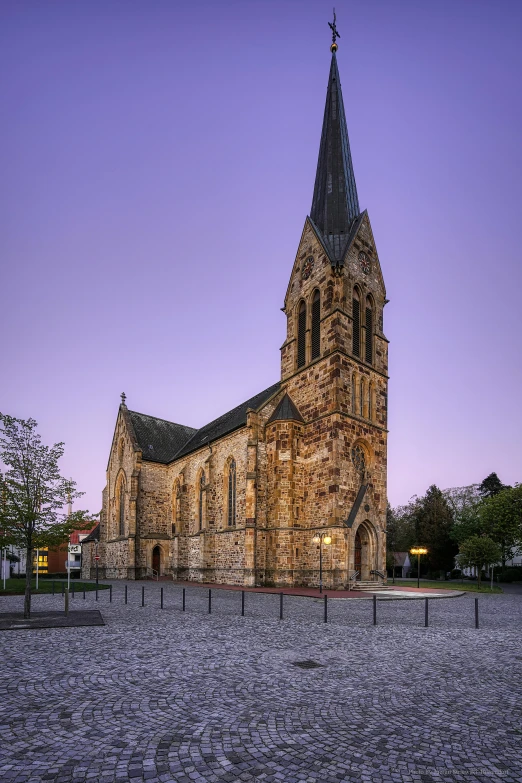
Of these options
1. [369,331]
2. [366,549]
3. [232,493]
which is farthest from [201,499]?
[369,331]

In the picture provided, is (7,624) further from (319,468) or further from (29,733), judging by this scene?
(319,468)

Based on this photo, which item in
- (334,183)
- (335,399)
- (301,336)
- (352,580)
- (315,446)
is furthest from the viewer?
(334,183)

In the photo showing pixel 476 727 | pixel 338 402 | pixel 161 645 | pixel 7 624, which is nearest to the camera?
pixel 476 727

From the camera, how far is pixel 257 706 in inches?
261

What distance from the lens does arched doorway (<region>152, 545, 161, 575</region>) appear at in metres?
42.2

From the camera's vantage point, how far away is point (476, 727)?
5.97m

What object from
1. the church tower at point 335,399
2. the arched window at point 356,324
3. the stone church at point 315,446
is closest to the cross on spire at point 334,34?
the stone church at point 315,446

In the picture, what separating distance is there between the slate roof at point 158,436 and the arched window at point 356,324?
21.9m

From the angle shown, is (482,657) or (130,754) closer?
(130,754)

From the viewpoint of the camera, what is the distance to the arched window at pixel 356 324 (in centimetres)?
3155

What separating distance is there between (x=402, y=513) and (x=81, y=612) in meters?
80.5

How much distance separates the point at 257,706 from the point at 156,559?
38.6 metres

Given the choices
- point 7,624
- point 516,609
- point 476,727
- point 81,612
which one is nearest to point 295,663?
point 476,727

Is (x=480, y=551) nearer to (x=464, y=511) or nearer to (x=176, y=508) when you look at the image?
A: (x=176, y=508)
